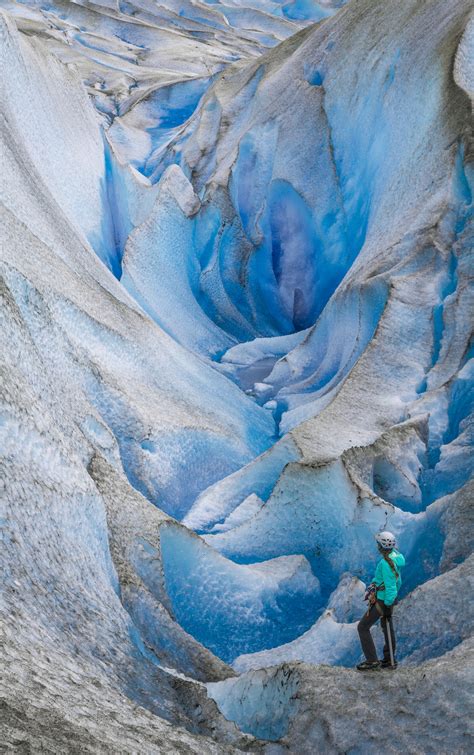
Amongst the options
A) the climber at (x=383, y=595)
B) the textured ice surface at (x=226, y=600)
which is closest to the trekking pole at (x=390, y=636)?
the climber at (x=383, y=595)

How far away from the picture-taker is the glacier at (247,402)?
10.5 feet

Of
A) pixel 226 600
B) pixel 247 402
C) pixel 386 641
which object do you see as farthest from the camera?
pixel 247 402

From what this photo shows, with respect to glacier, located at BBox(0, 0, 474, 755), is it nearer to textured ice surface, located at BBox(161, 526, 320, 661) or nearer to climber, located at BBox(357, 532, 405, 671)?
textured ice surface, located at BBox(161, 526, 320, 661)

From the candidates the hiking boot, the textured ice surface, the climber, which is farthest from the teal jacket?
the textured ice surface

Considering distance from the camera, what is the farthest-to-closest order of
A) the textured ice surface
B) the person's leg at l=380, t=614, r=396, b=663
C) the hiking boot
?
the textured ice surface, the person's leg at l=380, t=614, r=396, b=663, the hiking boot

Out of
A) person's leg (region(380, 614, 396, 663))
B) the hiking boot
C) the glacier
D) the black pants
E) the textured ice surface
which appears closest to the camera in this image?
the glacier

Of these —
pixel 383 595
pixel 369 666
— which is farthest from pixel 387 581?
pixel 369 666

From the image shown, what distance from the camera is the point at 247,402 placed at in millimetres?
8547

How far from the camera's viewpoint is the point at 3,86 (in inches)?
329

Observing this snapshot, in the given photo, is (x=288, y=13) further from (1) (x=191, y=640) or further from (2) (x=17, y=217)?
(1) (x=191, y=640)

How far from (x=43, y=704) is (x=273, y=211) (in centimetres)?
976

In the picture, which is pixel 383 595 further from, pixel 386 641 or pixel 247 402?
pixel 247 402

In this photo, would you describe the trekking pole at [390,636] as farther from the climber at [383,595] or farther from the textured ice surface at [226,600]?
the textured ice surface at [226,600]

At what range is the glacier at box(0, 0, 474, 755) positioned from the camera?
3.20 meters
